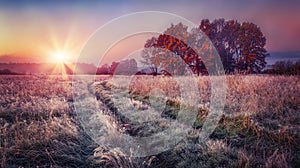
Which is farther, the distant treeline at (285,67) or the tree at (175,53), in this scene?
the tree at (175,53)

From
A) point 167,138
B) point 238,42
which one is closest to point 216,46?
point 238,42

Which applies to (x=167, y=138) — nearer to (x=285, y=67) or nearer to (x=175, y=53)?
(x=285, y=67)

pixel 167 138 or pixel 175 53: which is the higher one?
pixel 175 53

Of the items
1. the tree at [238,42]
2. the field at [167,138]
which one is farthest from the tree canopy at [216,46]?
the field at [167,138]

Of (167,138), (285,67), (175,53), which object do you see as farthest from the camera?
(175,53)

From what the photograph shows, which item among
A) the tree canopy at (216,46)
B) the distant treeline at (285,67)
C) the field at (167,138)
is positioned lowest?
the field at (167,138)

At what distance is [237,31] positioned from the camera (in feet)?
111

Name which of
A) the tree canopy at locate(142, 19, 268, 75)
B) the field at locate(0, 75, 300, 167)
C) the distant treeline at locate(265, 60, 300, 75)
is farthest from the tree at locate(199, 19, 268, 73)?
the field at locate(0, 75, 300, 167)

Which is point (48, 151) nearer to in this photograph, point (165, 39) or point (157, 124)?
point (157, 124)

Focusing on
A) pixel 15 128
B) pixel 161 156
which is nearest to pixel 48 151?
pixel 15 128

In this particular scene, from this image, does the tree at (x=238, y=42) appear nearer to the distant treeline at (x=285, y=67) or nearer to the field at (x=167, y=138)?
the distant treeline at (x=285, y=67)

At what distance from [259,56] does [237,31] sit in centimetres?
563

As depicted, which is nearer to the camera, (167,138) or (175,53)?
(167,138)

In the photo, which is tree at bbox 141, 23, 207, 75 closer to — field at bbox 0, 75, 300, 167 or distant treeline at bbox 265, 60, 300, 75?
distant treeline at bbox 265, 60, 300, 75
